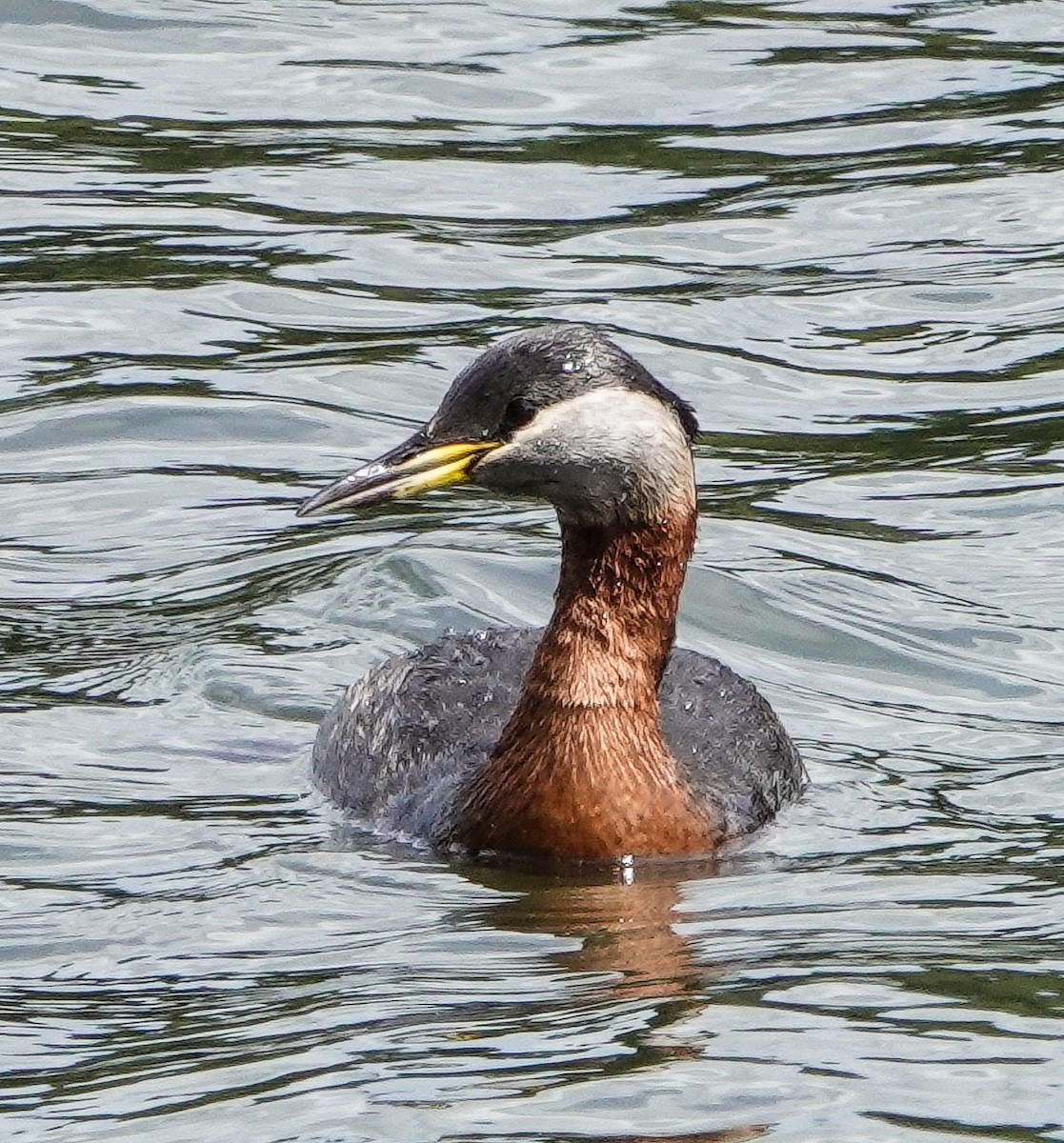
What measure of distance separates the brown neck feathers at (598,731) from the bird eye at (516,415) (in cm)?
48

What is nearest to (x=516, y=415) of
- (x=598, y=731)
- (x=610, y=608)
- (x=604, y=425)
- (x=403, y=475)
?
(x=604, y=425)

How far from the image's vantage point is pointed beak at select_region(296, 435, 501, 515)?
8.57m

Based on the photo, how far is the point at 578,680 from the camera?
30.0ft

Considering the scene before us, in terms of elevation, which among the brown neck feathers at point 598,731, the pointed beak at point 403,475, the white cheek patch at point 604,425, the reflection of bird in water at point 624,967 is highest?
the white cheek patch at point 604,425

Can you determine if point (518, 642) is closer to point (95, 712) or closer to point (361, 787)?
point (361, 787)

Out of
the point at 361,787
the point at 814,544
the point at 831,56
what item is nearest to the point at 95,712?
the point at 361,787

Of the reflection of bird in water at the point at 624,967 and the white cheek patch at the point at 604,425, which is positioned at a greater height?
the white cheek patch at the point at 604,425

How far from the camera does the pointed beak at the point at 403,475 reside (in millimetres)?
8570

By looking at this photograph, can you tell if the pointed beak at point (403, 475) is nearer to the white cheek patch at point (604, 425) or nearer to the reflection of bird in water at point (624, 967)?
the white cheek patch at point (604, 425)

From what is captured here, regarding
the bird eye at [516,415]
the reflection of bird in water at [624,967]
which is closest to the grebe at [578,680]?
the bird eye at [516,415]

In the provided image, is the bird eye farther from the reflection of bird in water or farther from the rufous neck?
the reflection of bird in water

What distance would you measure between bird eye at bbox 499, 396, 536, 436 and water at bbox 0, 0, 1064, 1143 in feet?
4.35

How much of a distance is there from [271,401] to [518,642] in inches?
148

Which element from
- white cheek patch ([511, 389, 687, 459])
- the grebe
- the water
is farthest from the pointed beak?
the water
